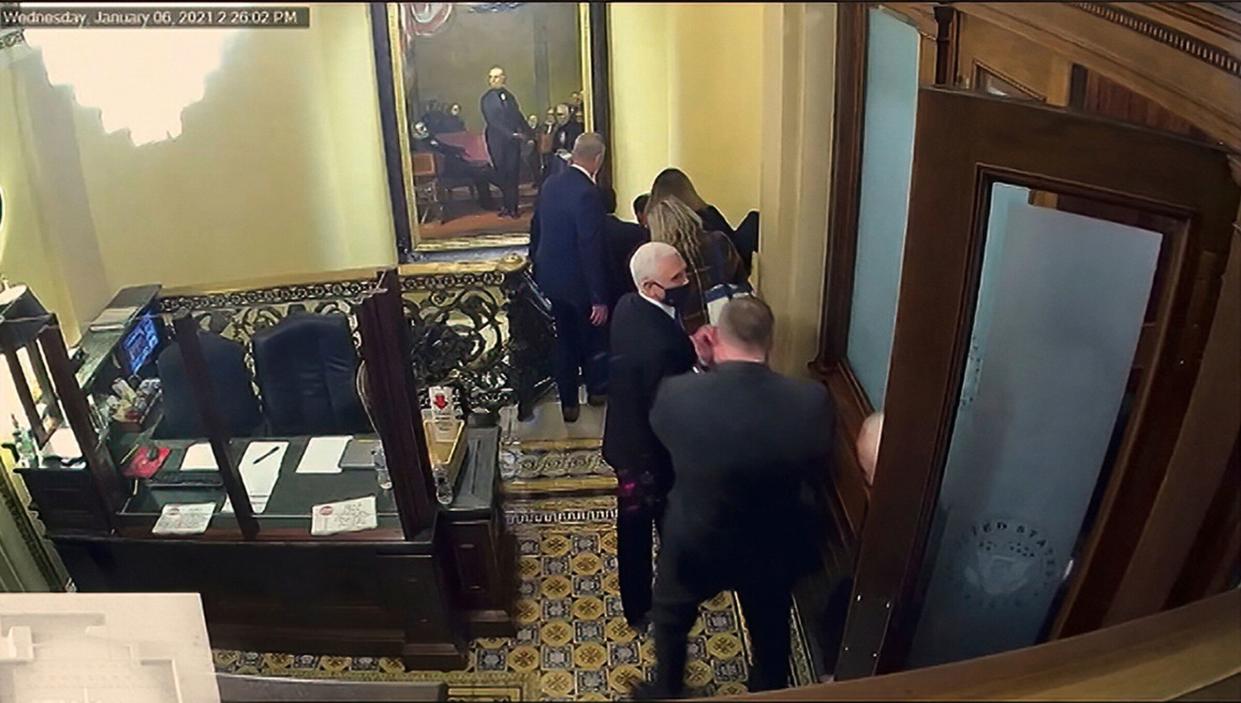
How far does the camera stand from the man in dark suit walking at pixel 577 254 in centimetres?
92

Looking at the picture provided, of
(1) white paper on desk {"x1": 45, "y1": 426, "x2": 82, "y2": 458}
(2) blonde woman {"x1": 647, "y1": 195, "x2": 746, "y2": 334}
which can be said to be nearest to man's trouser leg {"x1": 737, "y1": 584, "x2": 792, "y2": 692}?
(2) blonde woman {"x1": 647, "y1": 195, "x2": 746, "y2": 334}

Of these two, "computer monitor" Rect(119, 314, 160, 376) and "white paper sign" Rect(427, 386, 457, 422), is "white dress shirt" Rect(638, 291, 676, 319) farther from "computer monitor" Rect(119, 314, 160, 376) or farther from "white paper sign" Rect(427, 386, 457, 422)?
"computer monitor" Rect(119, 314, 160, 376)

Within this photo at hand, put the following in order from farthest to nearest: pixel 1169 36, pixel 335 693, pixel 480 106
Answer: pixel 480 106 → pixel 1169 36 → pixel 335 693

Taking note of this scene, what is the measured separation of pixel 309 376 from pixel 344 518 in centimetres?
12

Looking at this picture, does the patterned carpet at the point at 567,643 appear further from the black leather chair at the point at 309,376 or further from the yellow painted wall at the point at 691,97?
the yellow painted wall at the point at 691,97

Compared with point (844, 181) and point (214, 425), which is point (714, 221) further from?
point (214, 425)

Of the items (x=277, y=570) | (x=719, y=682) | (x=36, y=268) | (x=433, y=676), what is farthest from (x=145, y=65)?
(x=719, y=682)

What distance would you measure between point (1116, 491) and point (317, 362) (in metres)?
0.64

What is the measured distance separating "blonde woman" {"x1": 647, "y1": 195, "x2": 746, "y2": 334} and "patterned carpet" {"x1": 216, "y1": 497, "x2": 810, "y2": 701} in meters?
0.19

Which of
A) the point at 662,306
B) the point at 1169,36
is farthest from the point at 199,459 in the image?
the point at 1169,36

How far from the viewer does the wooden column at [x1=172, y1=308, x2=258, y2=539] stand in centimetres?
89

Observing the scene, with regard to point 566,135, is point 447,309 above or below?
below

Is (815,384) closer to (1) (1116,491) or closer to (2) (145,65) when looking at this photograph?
(1) (1116,491)

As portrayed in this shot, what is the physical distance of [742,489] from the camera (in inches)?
33.0
